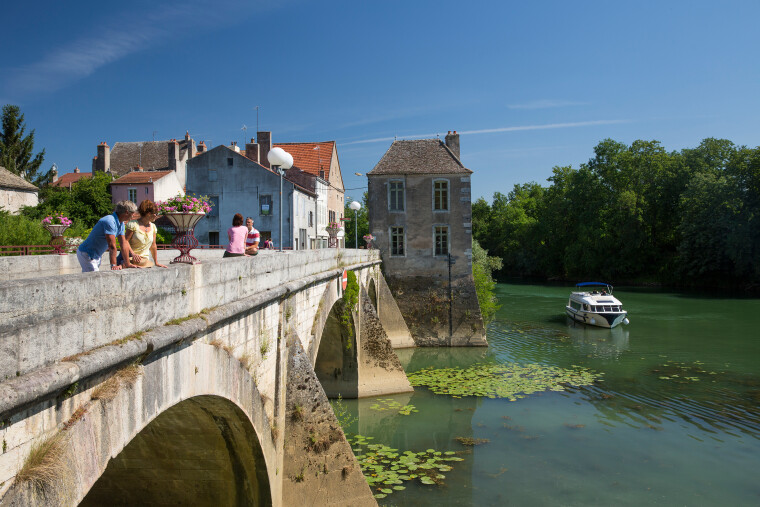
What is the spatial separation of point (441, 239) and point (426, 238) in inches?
25.8

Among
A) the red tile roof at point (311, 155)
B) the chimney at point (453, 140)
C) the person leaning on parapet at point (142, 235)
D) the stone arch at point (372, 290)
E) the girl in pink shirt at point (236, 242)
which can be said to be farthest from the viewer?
the red tile roof at point (311, 155)

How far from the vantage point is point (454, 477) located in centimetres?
1111

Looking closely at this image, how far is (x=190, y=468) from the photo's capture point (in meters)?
7.48

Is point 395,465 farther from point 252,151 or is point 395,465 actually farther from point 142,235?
point 252,151

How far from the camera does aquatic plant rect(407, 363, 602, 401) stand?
55.7 ft

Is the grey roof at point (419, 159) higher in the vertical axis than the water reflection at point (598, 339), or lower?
higher

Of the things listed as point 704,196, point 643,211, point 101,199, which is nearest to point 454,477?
point 101,199

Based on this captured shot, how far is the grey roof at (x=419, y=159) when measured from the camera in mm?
24578

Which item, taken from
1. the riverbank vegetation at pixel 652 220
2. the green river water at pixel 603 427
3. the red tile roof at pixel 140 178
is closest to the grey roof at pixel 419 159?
the green river water at pixel 603 427

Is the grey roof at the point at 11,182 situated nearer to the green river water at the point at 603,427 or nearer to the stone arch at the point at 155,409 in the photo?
the green river water at the point at 603,427

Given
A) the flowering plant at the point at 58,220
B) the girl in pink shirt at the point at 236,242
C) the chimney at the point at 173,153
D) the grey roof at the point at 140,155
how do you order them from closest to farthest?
1. the girl in pink shirt at the point at 236,242
2. the flowering plant at the point at 58,220
3. the chimney at the point at 173,153
4. the grey roof at the point at 140,155

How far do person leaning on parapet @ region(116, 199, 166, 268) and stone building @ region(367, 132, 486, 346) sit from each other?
19.3 m

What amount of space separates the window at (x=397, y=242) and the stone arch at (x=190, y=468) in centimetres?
1788

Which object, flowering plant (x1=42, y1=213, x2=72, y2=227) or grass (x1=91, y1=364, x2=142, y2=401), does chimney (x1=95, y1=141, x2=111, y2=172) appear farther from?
grass (x1=91, y1=364, x2=142, y2=401)
